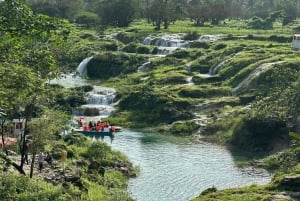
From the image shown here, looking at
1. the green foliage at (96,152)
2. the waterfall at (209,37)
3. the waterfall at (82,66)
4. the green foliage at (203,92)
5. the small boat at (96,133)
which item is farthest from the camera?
the waterfall at (209,37)

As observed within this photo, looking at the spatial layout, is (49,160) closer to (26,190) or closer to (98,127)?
(26,190)

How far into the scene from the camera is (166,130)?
211ft

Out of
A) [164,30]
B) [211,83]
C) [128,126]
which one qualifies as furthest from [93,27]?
[128,126]

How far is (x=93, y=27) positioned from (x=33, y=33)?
5202 inches

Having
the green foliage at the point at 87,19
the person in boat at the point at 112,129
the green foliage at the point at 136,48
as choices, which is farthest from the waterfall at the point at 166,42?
the person in boat at the point at 112,129

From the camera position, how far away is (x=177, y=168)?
46250mm

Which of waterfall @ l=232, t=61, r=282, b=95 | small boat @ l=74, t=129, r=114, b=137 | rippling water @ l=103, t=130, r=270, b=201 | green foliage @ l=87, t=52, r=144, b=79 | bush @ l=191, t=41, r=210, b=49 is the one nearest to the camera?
rippling water @ l=103, t=130, r=270, b=201

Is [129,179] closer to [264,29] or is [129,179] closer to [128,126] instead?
[128,126]

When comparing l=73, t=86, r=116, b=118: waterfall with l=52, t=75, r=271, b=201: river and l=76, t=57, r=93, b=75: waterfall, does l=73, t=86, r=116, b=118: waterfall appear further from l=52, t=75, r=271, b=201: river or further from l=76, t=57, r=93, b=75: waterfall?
l=76, t=57, r=93, b=75: waterfall

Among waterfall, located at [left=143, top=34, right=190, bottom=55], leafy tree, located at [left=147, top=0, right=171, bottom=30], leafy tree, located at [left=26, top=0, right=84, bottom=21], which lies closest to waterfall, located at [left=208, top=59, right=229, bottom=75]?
waterfall, located at [left=143, top=34, right=190, bottom=55]

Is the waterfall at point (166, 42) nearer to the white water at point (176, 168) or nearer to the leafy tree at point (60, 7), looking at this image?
the white water at point (176, 168)

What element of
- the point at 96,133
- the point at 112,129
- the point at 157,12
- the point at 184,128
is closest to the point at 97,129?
the point at 96,133

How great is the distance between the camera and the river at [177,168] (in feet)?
129

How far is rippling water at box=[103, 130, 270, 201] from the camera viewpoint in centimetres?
3922
